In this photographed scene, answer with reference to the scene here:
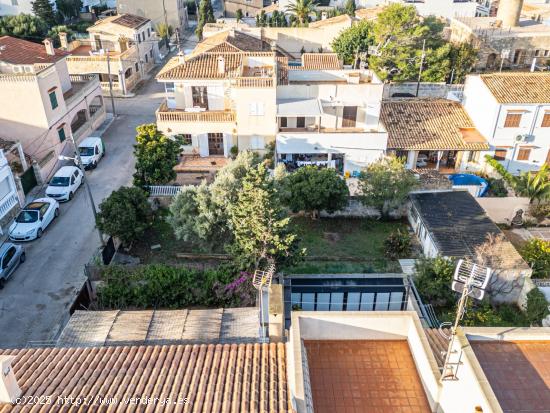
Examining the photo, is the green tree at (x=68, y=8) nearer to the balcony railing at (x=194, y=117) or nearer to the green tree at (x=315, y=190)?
the balcony railing at (x=194, y=117)

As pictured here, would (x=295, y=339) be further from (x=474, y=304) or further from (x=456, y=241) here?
(x=456, y=241)

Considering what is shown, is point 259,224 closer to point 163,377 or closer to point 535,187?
point 163,377

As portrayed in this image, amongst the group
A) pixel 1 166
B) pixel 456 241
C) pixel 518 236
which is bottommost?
pixel 518 236

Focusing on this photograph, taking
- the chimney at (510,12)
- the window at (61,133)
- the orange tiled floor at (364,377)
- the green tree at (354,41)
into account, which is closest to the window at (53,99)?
the window at (61,133)

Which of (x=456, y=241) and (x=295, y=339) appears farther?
(x=456, y=241)

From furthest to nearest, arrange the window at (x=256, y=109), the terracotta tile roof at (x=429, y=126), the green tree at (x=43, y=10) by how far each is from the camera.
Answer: the green tree at (x=43, y=10), the terracotta tile roof at (x=429, y=126), the window at (x=256, y=109)

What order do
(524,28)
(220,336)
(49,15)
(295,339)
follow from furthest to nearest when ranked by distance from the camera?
(49,15)
(524,28)
(220,336)
(295,339)

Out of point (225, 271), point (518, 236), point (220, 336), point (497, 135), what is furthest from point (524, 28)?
point (220, 336)

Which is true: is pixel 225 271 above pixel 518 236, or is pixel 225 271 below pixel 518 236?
above
